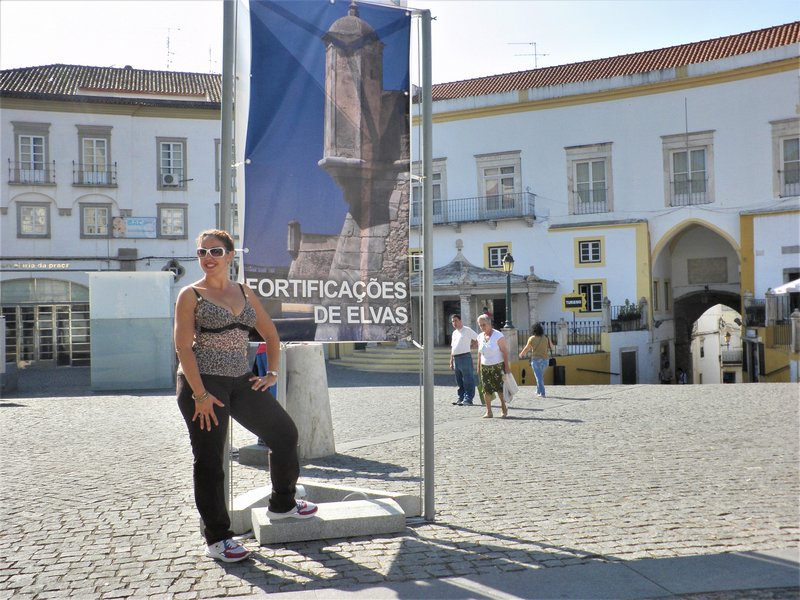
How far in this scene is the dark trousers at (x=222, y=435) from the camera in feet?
14.9

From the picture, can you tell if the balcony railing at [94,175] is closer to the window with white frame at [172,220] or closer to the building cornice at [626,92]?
the window with white frame at [172,220]

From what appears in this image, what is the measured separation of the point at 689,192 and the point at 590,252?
14.7 feet

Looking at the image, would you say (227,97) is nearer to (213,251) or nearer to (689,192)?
(213,251)

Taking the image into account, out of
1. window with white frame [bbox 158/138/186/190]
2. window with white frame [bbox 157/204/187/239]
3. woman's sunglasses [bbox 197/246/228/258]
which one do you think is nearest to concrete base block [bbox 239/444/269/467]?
woman's sunglasses [bbox 197/246/228/258]

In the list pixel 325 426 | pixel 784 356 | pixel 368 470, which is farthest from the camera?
pixel 784 356

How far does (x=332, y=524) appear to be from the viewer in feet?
16.4

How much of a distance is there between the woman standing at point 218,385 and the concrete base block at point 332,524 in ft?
0.97

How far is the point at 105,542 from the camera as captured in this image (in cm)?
505

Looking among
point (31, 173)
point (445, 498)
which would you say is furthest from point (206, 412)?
point (31, 173)

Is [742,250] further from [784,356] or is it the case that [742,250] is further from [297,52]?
[297,52]

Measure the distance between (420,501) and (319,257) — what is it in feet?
5.56

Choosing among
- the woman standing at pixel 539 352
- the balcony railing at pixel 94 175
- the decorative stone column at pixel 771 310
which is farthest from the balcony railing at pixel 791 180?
the balcony railing at pixel 94 175

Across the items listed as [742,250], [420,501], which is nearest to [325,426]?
[420,501]

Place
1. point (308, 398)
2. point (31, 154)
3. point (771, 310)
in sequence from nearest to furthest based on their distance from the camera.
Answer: point (308, 398) → point (771, 310) → point (31, 154)
